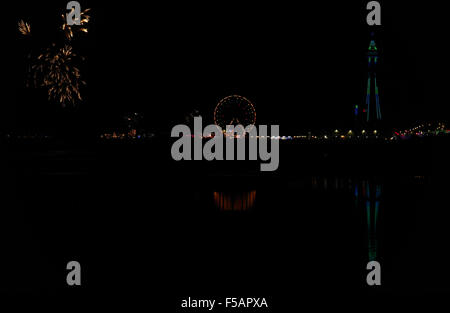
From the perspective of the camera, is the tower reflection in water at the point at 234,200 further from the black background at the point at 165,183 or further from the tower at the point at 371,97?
the tower at the point at 371,97

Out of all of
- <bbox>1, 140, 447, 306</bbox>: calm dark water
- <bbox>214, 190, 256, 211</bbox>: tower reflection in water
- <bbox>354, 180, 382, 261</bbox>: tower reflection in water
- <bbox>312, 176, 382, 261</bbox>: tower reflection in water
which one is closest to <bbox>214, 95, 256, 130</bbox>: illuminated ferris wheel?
<bbox>312, 176, 382, 261</bbox>: tower reflection in water

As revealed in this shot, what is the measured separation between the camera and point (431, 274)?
22.1 ft

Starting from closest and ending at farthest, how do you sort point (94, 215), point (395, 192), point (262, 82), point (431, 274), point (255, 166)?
point (431, 274) < point (94, 215) < point (395, 192) < point (255, 166) < point (262, 82)

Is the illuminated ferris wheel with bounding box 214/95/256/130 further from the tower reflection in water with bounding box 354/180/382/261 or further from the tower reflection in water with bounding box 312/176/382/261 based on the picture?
the tower reflection in water with bounding box 354/180/382/261

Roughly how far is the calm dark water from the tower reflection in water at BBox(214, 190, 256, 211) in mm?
24

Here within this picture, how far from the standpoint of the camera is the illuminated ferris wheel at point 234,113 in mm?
43625

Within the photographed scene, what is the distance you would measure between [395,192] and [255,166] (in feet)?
31.7

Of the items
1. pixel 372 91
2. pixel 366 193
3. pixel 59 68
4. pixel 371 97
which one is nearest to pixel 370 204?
pixel 366 193

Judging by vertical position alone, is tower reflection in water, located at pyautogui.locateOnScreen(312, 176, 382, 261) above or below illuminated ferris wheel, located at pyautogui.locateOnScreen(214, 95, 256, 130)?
below

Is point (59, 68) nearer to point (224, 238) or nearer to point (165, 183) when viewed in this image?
point (165, 183)

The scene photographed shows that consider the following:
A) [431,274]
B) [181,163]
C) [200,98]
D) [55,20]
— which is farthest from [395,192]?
[200,98]

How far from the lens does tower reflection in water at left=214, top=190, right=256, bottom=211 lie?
40.0ft

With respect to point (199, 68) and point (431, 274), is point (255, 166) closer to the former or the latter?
point (431, 274)
